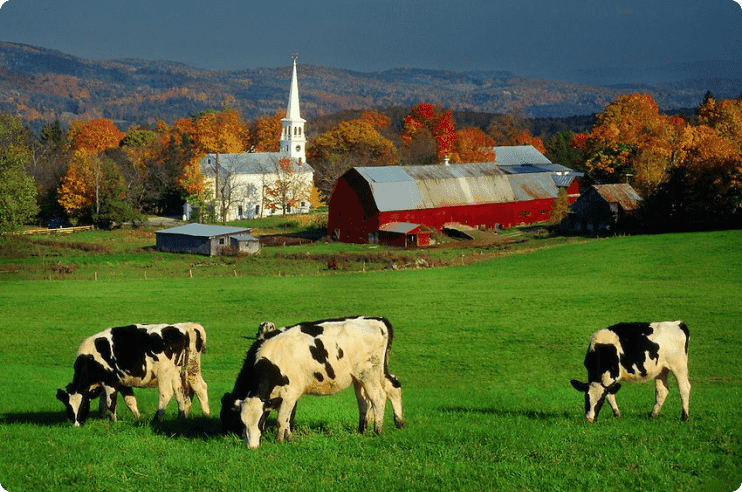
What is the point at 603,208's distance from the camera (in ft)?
191

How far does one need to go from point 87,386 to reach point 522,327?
15507 millimetres

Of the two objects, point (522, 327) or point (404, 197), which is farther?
point (404, 197)

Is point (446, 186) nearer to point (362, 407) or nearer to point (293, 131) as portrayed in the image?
point (293, 131)

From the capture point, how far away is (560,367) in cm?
2097

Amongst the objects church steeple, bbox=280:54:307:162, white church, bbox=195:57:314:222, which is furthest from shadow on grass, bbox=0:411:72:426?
church steeple, bbox=280:54:307:162

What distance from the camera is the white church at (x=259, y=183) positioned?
268 feet

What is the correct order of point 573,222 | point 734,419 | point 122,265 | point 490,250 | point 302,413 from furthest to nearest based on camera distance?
point 573,222
point 490,250
point 122,265
point 302,413
point 734,419

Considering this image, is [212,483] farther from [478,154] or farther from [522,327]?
[478,154]

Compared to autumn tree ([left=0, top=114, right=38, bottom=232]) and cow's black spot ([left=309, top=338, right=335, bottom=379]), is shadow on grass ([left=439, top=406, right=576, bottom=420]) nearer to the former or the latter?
cow's black spot ([left=309, top=338, right=335, bottom=379])

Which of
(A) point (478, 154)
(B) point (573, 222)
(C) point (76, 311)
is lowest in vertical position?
(C) point (76, 311)

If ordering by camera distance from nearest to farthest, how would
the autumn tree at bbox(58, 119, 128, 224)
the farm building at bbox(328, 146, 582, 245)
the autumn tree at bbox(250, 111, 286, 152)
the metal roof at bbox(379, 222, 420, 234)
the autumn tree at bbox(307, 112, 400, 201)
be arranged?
the metal roof at bbox(379, 222, 420, 234) < the farm building at bbox(328, 146, 582, 245) < the autumn tree at bbox(58, 119, 128, 224) < the autumn tree at bbox(307, 112, 400, 201) < the autumn tree at bbox(250, 111, 286, 152)

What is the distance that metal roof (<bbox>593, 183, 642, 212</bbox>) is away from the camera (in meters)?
57.6

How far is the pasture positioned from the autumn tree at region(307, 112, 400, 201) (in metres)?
49.3

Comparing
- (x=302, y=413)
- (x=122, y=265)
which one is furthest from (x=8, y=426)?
(x=122, y=265)
